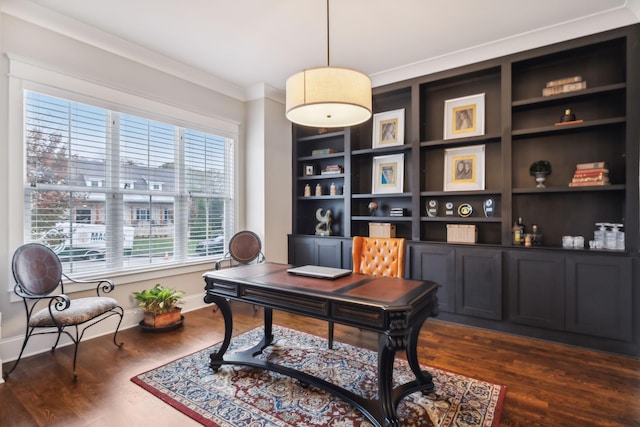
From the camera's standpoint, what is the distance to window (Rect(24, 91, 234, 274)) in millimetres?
2848

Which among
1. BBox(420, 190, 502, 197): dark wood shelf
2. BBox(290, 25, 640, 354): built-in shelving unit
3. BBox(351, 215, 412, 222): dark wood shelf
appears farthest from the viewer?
BBox(351, 215, 412, 222): dark wood shelf

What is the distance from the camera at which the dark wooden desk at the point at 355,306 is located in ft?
5.61

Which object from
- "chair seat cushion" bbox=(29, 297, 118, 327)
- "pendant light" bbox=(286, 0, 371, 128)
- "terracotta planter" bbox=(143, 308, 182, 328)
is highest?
"pendant light" bbox=(286, 0, 371, 128)

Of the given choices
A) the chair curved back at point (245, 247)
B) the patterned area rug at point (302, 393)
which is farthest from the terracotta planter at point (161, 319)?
the chair curved back at point (245, 247)

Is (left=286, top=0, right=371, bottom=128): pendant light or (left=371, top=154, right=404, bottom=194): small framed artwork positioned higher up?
(left=286, top=0, right=371, bottom=128): pendant light

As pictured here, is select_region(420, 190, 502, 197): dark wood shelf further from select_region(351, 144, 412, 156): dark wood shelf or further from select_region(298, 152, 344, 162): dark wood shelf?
select_region(298, 152, 344, 162): dark wood shelf

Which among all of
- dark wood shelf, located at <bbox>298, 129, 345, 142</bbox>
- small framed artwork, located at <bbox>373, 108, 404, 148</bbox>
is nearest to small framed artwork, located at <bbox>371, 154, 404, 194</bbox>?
small framed artwork, located at <bbox>373, 108, 404, 148</bbox>

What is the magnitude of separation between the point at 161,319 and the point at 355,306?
2409 mm

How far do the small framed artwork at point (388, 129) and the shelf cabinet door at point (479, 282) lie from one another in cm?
158

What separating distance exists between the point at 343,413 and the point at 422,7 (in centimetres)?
311

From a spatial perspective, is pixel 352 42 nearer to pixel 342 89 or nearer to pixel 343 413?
pixel 342 89

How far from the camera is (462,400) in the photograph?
207 cm

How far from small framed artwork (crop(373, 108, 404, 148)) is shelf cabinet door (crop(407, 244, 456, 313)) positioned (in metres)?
1.37

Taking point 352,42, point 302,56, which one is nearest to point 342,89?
point 352,42
